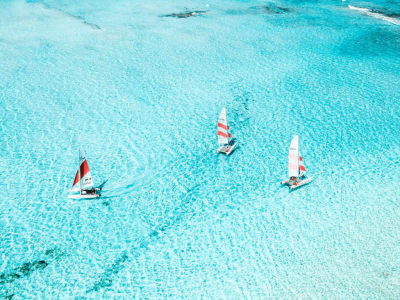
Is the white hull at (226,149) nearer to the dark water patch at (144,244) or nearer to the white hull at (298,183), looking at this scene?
the dark water patch at (144,244)

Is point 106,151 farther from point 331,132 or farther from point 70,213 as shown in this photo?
point 331,132

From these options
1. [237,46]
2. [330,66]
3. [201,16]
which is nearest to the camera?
[330,66]

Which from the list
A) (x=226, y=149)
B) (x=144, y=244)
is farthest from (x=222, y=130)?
(x=144, y=244)

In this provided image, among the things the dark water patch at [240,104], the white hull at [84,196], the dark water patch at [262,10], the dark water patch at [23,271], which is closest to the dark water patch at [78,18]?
the dark water patch at [262,10]

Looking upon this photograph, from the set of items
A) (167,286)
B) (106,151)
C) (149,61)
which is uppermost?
(149,61)

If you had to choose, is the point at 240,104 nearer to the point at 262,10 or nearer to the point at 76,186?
the point at 76,186

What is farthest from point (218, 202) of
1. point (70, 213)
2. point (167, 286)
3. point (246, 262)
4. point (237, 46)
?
point (237, 46)
